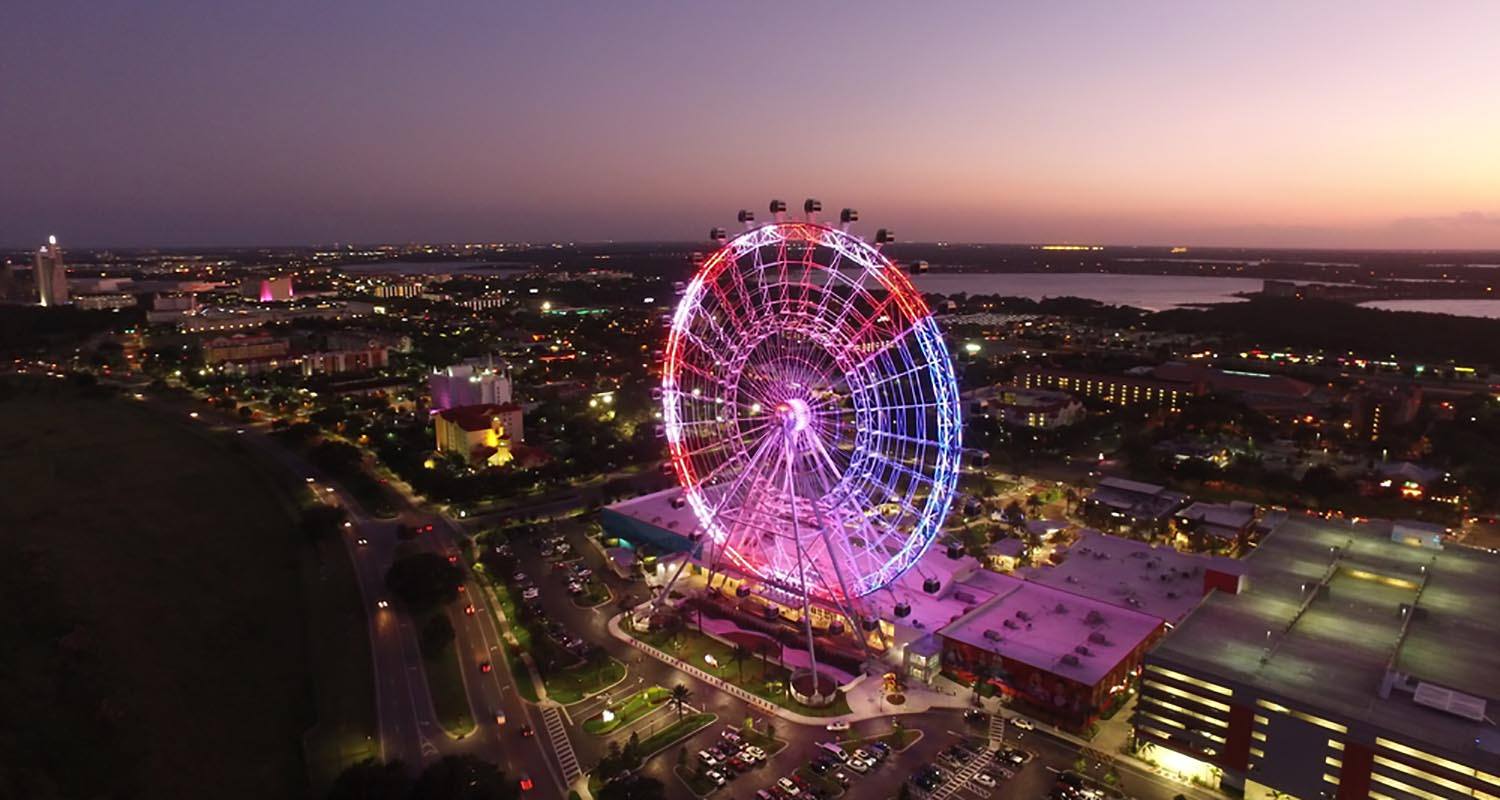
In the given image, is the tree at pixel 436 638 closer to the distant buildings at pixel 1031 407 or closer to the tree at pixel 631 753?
the tree at pixel 631 753

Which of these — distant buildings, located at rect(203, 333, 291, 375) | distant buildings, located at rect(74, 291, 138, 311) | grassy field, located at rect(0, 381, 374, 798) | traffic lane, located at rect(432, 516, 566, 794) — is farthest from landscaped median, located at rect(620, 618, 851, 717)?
distant buildings, located at rect(74, 291, 138, 311)

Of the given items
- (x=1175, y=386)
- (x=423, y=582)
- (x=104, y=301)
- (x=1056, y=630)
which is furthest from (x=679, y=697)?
(x=104, y=301)

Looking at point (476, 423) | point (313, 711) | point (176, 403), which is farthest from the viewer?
point (176, 403)

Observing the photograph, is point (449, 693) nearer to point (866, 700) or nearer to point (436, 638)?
point (436, 638)

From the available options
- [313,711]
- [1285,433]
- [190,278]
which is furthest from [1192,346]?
[190,278]

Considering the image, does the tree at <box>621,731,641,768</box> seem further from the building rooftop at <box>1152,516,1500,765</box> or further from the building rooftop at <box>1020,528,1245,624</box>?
the building rooftop at <box>1020,528,1245,624</box>

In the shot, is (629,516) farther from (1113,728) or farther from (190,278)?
(190,278)
